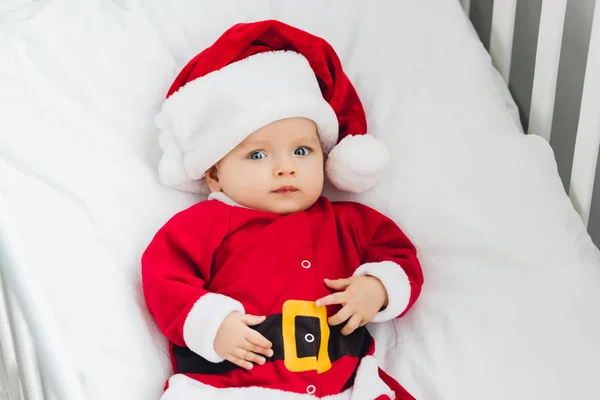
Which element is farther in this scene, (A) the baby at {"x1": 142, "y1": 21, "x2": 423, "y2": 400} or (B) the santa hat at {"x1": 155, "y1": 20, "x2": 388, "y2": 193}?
(B) the santa hat at {"x1": 155, "y1": 20, "x2": 388, "y2": 193}

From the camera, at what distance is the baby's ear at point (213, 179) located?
3.54 ft

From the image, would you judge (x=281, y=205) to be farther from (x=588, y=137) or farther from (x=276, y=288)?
(x=588, y=137)

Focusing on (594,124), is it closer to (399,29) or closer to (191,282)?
(399,29)

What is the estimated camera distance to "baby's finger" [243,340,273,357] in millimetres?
888

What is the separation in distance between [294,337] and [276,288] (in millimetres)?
79

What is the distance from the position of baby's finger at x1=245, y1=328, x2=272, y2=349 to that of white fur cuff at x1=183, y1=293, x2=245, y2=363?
0.04m

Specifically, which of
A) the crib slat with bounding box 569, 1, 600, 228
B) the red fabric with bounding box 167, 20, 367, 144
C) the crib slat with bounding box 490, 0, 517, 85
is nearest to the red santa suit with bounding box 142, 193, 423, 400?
the red fabric with bounding box 167, 20, 367, 144

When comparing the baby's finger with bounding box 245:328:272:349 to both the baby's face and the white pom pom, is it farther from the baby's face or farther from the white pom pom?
the white pom pom

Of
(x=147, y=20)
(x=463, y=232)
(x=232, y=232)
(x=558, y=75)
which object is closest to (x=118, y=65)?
(x=147, y=20)

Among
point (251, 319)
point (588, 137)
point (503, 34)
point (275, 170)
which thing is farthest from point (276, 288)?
point (503, 34)

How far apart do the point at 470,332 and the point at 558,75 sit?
46 cm

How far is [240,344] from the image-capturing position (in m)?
0.89

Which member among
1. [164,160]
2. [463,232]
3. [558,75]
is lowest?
[463,232]

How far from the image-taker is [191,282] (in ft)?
3.07
